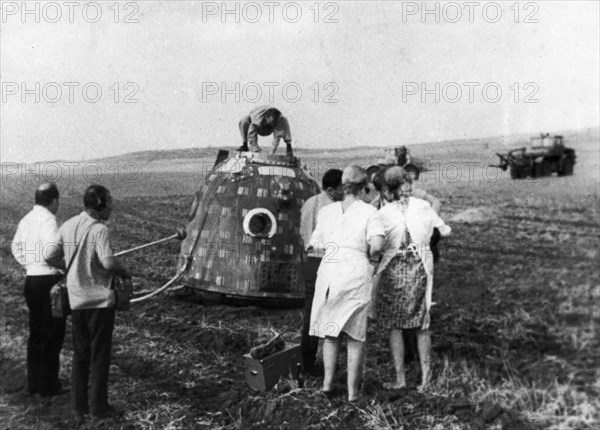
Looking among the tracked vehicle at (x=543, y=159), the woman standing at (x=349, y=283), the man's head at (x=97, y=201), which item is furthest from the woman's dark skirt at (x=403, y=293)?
the tracked vehicle at (x=543, y=159)

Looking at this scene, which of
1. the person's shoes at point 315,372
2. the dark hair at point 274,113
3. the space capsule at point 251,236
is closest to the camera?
the person's shoes at point 315,372

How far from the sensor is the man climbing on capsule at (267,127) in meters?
7.73

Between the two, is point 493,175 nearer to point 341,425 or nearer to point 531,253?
point 531,253

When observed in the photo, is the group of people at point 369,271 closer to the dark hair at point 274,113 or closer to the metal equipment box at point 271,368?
the metal equipment box at point 271,368

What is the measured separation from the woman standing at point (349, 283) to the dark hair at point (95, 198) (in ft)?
5.42

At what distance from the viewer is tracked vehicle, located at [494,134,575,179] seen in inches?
690

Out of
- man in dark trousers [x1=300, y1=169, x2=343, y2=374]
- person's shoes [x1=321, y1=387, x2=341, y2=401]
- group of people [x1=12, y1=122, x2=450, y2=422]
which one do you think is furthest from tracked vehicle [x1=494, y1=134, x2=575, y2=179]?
person's shoes [x1=321, y1=387, x2=341, y2=401]

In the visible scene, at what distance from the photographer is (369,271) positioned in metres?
A: 4.65

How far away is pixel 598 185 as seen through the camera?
16641 mm

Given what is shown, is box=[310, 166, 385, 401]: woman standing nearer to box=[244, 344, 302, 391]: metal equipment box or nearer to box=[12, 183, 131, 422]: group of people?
box=[244, 344, 302, 391]: metal equipment box

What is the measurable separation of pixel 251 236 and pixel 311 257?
2127 mm

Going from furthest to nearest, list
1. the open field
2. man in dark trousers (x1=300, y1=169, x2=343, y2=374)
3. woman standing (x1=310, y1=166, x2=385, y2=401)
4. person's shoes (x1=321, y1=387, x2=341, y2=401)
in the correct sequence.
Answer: man in dark trousers (x1=300, y1=169, x2=343, y2=374) → person's shoes (x1=321, y1=387, x2=341, y2=401) → woman standing (x1=310, y1=166, x2=385, y2=401) → the open field

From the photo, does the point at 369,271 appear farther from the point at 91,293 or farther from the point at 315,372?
the point at 91,293

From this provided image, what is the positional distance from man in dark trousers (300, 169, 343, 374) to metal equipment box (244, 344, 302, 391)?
96 millimetres
